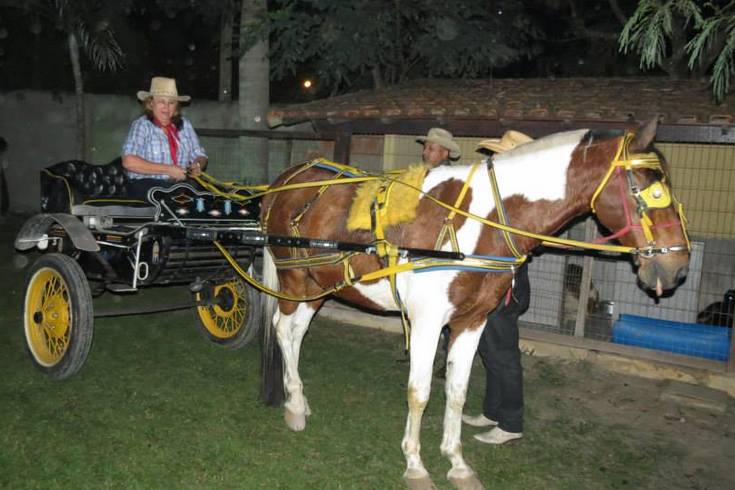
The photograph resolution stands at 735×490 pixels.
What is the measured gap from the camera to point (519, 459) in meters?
4.31

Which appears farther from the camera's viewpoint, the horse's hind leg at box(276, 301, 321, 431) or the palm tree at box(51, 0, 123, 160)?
the palm tree at box(51, 0, 123, 160)

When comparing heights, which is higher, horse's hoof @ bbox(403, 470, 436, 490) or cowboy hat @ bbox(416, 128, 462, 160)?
cowboy hat @ bbox(416, 128, 462, 160)

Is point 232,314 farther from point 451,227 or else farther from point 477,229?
point 477,229

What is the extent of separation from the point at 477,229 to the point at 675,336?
3.79 m

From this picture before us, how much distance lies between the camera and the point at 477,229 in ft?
11.7

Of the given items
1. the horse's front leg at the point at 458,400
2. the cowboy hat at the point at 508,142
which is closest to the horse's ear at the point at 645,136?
the cowboy hat at the point at 508,142

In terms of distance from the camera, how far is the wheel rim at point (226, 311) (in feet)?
19.3

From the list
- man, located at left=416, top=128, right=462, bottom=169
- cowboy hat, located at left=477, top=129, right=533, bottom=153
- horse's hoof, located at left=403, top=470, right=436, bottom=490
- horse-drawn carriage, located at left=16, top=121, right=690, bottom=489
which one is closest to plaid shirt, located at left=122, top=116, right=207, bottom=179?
horse-drawn carriage, located at left=16, top=121, right=690, bottom=489

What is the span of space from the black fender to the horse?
1571 millimetres

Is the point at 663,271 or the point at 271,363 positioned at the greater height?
the point at 663,271

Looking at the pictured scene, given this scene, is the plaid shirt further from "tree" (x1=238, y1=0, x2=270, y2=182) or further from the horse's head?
the horse's head

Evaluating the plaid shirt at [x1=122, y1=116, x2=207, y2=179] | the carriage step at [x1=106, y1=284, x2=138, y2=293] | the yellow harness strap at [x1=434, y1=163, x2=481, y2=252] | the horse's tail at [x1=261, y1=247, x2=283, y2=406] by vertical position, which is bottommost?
the horse's tail at [x1=261, y1=247, x2=283, y2=406]

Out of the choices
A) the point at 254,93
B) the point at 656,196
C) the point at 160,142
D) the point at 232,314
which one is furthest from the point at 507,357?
the point at 254,93

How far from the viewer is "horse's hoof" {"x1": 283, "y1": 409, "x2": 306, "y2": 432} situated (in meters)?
4.52
